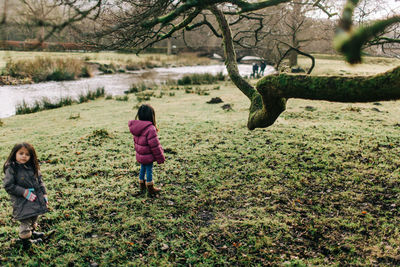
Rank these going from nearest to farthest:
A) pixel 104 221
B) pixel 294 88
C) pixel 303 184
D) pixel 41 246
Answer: pixel 294 88 < pixel 41 246 < pixel 104 221 < pixel 303 184

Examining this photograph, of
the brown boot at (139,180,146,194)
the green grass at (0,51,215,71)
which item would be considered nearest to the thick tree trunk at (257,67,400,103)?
the brown boot at (139,180,146,194)

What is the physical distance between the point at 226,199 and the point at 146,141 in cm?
146

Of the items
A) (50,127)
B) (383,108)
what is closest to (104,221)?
(50,127)

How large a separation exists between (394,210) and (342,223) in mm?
835

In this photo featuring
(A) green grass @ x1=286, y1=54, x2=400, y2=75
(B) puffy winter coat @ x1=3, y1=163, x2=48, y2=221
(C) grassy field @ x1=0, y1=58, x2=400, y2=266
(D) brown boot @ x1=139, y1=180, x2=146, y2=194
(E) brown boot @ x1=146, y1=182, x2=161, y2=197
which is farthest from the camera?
(D) brown boot @ x1=139, y1=180, x2=146, y2=194

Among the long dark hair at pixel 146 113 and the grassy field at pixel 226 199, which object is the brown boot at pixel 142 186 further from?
the long dark hair at pixel 146 113

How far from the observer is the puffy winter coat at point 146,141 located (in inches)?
152

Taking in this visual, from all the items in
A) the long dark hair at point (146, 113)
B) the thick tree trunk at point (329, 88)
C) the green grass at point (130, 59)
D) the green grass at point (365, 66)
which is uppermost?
the green grass at point (130, 59)

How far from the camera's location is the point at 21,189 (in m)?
2.81

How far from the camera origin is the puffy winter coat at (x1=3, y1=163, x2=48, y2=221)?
280 centimetres

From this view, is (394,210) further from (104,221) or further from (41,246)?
(41,246)

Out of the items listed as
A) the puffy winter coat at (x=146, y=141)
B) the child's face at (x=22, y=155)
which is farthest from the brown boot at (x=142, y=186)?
the child's face at (x=22, y=155)

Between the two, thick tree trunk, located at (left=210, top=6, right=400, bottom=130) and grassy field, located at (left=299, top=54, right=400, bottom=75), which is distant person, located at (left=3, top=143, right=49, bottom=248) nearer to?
thick tree trunk, located at (left=210, top=6, right=400, bottom=130)

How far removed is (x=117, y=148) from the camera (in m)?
6.33
